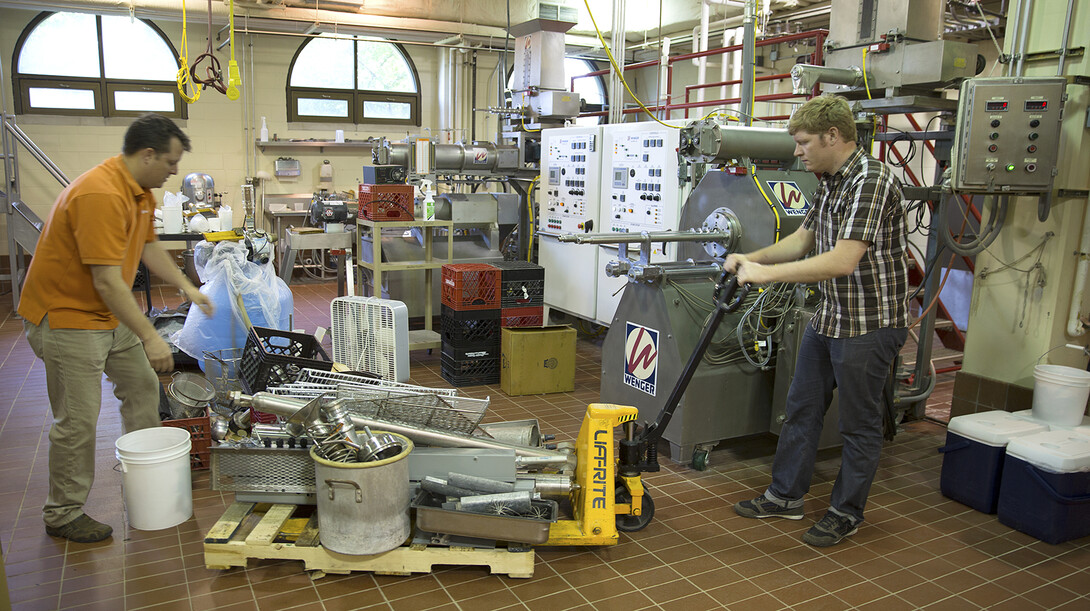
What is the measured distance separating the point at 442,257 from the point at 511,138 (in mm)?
1247

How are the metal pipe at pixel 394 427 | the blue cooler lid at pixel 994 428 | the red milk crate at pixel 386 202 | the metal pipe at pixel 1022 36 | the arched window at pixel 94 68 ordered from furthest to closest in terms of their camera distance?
the arched window at pixel 94 68 < the red milk crate at pixel 386 202 < the metal pipe at pixel 1022 36 < the blue cooler lid at pixel 994 428 < the metal pipe at pixel 394 427

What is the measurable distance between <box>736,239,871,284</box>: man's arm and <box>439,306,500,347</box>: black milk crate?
2.32 metres

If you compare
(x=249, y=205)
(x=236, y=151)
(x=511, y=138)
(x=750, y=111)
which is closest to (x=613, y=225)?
(x=750, y=111)

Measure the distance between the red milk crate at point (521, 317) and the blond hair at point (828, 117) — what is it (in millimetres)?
→ 2458

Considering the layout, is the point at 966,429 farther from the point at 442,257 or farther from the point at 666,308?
Result: the point at 442,257

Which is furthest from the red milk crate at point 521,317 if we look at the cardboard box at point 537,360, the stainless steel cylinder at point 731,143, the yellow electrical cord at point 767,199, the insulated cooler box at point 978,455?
the insulated cooler box at point 978,455

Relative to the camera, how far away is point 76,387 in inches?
98.0

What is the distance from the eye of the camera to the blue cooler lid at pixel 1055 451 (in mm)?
2725

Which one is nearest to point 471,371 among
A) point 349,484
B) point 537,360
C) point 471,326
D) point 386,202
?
point 471,326

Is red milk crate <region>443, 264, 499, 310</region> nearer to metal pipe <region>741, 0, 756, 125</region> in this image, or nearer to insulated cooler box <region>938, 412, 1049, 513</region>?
metal pipe <region>741, 0, 756, 125</region>

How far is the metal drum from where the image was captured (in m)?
2.27

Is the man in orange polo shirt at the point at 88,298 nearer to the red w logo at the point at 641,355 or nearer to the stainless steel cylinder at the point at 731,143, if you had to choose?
the red w logo at the point at 641,355

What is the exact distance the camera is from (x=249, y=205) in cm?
597

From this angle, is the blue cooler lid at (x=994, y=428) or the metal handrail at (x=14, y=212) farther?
the metal handrail at (x=14, y=212)
